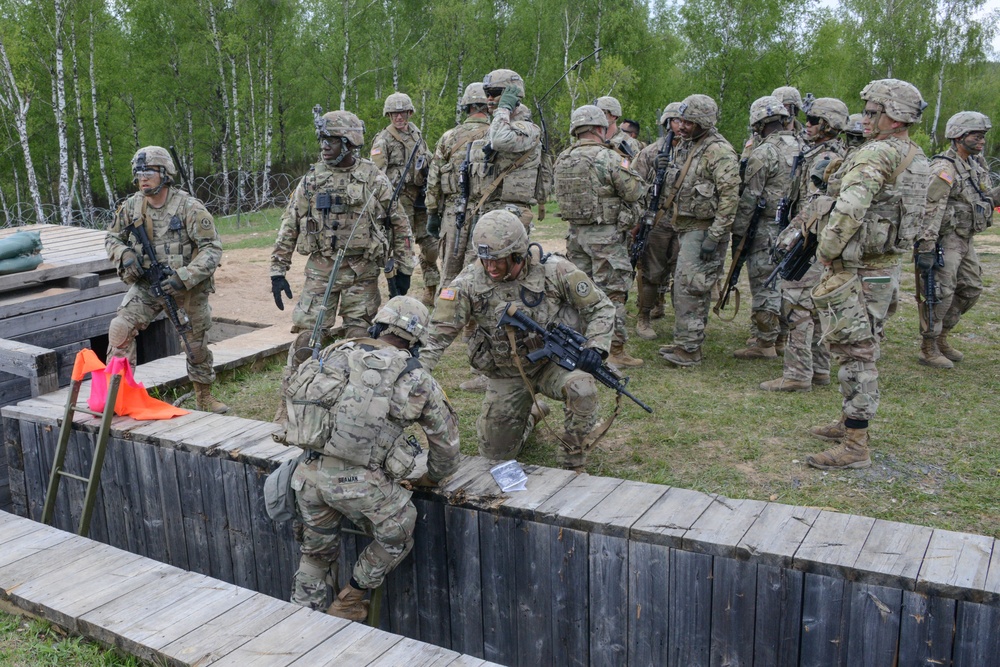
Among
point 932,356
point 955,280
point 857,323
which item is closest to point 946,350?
point 932,356

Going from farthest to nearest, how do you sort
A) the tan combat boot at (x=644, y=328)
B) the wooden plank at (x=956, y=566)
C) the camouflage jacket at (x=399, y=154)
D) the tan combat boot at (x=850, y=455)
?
the camouflage jacket at (x=399, y=154) → the tan combat boot at (x=644, y=328) → the tan combat boot at (x=850, y=455) → the wooden plank at (x=956, y=566)

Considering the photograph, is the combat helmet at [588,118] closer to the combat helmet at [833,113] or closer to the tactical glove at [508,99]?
the tactical glove at [508,99]

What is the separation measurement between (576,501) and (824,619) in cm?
142

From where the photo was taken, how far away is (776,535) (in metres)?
4.25

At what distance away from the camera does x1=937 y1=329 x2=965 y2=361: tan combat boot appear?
321 inches

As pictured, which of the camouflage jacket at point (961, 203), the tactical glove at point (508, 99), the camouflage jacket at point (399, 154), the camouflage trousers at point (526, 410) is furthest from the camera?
the camouflage jacket at point (399, 154)

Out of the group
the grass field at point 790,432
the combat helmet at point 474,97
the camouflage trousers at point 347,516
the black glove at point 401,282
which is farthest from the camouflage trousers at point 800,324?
the camouflage trousers at point 347,516

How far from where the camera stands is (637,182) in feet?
25.5

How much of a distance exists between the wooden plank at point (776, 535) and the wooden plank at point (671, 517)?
31cm

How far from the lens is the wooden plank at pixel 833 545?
13.0 ft

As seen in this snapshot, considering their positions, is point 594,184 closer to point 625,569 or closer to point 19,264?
point 625,569

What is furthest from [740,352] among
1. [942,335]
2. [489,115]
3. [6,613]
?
[6,613]

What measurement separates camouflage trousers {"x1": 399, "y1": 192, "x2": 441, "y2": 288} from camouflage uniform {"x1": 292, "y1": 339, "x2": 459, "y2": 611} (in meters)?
5.86

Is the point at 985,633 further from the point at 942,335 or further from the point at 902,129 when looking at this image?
the point at 942,335
